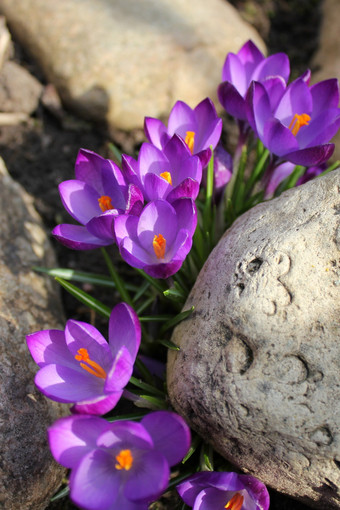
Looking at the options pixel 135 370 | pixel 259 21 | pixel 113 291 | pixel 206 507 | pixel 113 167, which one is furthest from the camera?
pixel 259 21

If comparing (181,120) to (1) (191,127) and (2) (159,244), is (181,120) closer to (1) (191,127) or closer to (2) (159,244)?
(1) (191,127)

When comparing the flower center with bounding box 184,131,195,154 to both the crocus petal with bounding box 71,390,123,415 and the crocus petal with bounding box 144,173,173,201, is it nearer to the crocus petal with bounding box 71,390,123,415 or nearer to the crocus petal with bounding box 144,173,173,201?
the crocus petal with bounding box 144,173,173,201

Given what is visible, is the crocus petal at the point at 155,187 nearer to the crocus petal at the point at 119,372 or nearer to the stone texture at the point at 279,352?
the stone texture at the point at 279,352

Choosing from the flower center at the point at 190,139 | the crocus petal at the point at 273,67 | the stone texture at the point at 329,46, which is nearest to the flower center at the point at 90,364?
the flower center at the point at 190,139

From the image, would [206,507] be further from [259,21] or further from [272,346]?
[259,21]

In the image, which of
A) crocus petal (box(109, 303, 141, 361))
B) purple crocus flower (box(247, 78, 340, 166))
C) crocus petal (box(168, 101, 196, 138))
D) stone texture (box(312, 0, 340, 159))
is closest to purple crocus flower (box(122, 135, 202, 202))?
crocus petal (box(168, 101, 196, 138))

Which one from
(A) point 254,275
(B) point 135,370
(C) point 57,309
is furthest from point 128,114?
(A) point 254,275
